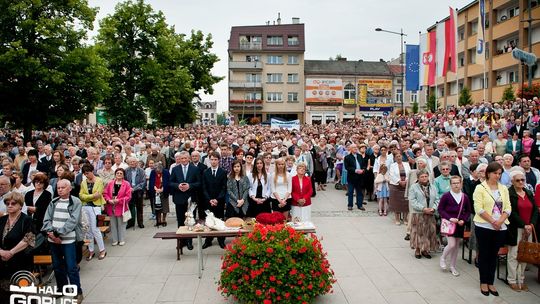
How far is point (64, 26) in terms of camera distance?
63.1ft

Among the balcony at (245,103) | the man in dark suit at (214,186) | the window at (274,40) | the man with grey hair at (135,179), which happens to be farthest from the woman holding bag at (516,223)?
the window at (274,40)

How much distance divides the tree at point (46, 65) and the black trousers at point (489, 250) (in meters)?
17.4

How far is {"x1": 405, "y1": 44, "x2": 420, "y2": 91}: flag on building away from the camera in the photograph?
96.5 ft

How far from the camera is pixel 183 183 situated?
8734 mm

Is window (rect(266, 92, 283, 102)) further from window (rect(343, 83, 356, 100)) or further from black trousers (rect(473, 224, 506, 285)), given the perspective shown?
black trousers (rect(473, 224, 506, 285))

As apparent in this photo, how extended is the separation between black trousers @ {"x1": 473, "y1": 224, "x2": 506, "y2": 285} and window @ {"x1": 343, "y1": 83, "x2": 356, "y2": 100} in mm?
59734

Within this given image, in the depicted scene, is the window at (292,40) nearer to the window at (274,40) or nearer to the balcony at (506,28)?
A: the window at (274,40)

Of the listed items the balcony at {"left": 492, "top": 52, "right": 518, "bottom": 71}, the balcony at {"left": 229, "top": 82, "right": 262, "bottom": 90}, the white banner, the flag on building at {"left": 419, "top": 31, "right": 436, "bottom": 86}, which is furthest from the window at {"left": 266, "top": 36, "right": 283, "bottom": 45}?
the white banner

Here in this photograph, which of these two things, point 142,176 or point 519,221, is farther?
point 142,176

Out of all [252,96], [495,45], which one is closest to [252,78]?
[252,96]

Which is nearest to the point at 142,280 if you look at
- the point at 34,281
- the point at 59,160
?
the point at 34,281

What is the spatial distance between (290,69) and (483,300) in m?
59.5

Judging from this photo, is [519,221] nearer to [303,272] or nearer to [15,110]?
[303,272]

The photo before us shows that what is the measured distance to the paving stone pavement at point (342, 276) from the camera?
6.13 m
